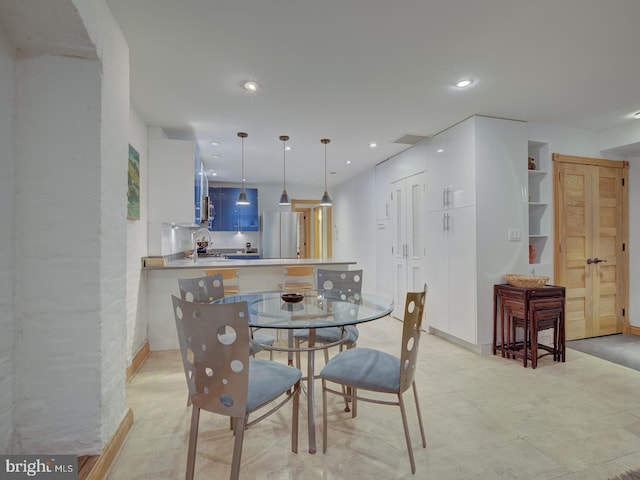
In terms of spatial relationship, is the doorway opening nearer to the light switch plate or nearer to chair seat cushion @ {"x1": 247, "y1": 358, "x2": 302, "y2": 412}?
the light switch plate

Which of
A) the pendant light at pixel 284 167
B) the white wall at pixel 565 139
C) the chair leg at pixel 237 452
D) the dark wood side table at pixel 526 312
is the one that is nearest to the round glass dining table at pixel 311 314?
the chair leg at pixel 237 452

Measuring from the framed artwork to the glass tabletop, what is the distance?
130 centimetres

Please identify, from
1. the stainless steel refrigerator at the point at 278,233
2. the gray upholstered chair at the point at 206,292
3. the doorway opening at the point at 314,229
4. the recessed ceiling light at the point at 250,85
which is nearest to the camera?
the gray upholstered chair at the point at 206,292

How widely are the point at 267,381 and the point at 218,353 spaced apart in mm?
382

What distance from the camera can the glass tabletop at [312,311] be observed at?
1.79 metres

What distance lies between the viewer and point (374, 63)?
7.74ft

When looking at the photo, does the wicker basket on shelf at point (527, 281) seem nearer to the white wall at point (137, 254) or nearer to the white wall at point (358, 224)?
the white wall at point (358, 224)

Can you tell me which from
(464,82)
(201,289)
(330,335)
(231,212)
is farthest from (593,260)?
(231,212)

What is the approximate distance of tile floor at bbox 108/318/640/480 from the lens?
1667mm

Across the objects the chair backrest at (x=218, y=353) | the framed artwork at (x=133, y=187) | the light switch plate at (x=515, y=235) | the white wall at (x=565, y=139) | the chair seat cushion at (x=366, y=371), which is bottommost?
the chair seat cushion at (x=366, y=371)

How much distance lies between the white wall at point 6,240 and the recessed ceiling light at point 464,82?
2872 mm

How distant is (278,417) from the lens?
2186 mm

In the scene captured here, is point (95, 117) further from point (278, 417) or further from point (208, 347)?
point (278, 417)

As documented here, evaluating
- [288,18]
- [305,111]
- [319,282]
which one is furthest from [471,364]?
[288,18]
